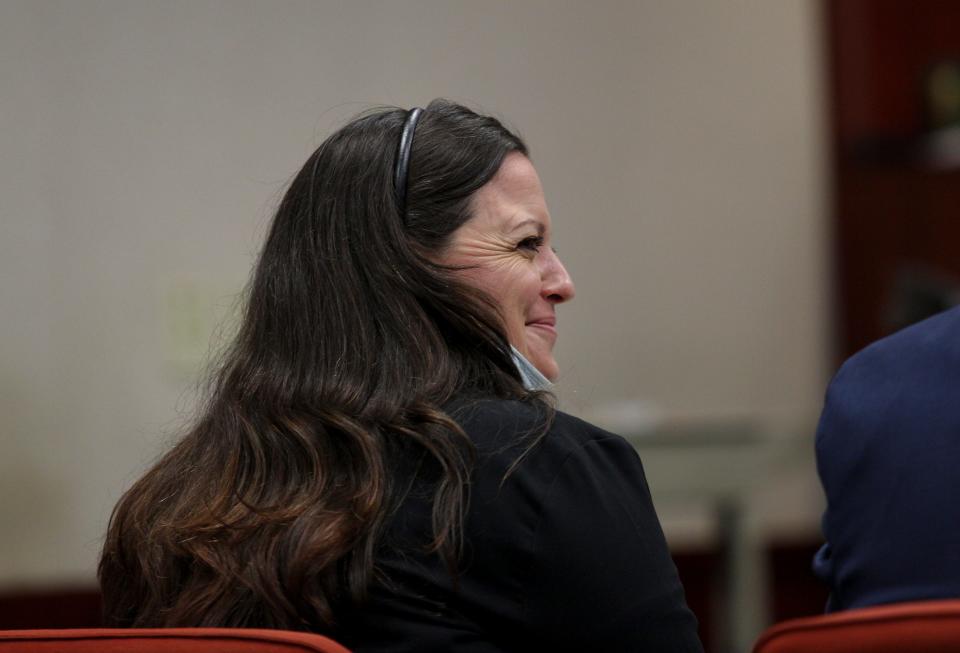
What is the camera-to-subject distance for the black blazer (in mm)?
1243

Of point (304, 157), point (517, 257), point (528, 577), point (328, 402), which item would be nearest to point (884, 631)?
point (528, 577)

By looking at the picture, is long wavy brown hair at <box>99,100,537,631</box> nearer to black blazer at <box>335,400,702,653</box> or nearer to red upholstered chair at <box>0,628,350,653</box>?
black blazer at <box>335,400,702,653</box>

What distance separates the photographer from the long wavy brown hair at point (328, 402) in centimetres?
127

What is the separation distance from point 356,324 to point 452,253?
0.53 ft

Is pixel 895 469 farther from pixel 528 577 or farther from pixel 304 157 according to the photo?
pixel 304 157

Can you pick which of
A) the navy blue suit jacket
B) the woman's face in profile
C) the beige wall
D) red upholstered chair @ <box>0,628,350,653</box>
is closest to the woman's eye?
the woman's face in profile

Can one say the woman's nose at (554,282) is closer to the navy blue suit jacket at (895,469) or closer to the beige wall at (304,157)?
the navy blue suit jacket at (895,469)

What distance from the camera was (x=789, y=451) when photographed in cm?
433

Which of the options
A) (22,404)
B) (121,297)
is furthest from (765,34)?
(22,404)

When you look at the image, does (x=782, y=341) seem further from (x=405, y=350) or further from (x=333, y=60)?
(x=405, y=350)

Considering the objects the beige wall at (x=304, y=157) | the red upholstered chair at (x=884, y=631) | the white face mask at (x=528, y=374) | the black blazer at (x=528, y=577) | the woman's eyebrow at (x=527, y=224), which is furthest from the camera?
the beige wall at (x=304, y=157)

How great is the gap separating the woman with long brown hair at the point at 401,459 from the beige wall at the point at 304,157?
250 cm

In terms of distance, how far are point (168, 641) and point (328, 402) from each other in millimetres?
386

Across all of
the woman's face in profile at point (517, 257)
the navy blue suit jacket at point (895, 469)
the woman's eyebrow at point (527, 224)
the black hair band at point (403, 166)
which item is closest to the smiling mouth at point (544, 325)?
the woman's face in profile at point (517, 257)
